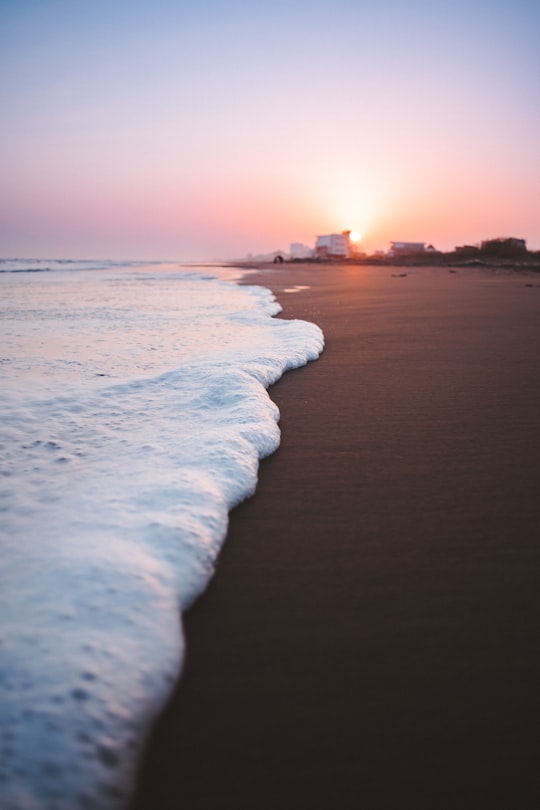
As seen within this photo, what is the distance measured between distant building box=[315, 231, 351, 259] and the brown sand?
63785 mm

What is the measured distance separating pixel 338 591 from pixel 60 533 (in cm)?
97

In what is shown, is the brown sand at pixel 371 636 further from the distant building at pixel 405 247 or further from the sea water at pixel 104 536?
the distant building at pixel 405 247

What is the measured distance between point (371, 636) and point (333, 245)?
66700 millimetres

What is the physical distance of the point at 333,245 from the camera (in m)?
62.9

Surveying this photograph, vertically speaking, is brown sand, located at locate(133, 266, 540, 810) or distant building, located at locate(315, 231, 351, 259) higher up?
distant building, located at locate(315, 231, 351, 259)

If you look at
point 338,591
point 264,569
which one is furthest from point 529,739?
point 264,569

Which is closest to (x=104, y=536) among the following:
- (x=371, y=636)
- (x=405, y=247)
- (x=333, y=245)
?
(x=371, y=636)

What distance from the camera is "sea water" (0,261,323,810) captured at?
3.03ft

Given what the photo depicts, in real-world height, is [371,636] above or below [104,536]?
below

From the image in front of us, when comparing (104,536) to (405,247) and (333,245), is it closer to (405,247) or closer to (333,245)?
(405,247)

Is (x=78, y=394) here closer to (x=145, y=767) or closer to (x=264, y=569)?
(x=264, y=569)

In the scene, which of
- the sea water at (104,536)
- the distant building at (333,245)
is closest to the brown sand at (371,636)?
the sea water at (104,536)

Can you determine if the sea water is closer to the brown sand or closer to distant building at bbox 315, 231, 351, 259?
the brown sand

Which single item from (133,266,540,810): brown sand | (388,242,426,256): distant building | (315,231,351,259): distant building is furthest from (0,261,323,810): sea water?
(315,231,351,259): distant building
